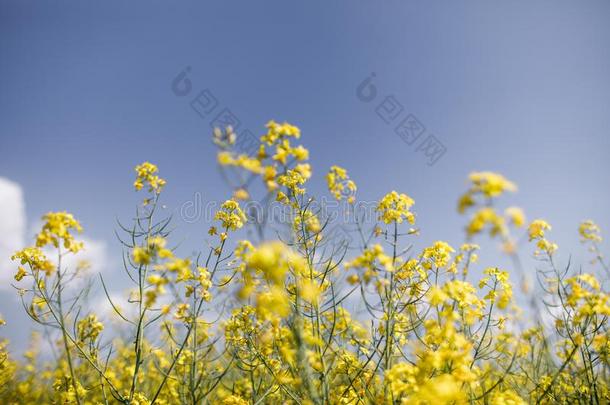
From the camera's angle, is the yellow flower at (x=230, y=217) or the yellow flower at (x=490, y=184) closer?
the yellow flower at (x=490, y=184)

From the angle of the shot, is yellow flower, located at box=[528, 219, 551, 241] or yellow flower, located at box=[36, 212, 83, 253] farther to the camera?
yellow flower, located at box=[528, 219, 551, 241]

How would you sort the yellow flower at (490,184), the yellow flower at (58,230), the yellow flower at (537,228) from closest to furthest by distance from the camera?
the yellow flower at (490,184) < the yellow flower at (58,230) < the yellow flower at (537,228)

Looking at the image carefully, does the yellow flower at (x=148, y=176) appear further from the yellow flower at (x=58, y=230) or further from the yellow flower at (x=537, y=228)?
the yellow flower at (x=537, y=228)

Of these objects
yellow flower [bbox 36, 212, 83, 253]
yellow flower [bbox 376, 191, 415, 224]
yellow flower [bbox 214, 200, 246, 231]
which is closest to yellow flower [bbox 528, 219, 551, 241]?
yellow flower [bbox 376, 191, 415, 224]

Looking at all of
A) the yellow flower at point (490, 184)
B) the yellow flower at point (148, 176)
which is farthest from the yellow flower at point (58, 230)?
the yellow flower at point (490, 184)

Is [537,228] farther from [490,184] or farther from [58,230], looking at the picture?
[58,230]

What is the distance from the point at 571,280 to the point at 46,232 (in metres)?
5.58

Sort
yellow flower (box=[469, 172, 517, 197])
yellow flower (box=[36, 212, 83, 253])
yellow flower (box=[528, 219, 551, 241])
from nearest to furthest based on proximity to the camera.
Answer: yellow flower (box=[469, 172, 517, 197]) → yellow flower (box=[36, 212, 83, 253]) → yellow flower (box=[528, 219, 551, 241])

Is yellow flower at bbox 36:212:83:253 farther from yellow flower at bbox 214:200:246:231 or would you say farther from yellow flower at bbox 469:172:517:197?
yellow flower at bbox 469:172:517:197

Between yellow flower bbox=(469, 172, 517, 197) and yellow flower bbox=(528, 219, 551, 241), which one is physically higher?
yellow flower bbox=(528, 219, 551, 241)

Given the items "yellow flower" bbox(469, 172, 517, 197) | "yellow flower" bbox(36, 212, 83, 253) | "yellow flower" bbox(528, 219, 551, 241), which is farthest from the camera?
"yellow flower" bbox(528, 219, 551, 241)

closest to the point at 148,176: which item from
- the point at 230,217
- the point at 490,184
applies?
the point at 230,217

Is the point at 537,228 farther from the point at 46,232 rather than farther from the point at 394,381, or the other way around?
the point at 46,232

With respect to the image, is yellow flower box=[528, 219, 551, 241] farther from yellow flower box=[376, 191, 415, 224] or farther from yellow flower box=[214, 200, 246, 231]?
yellow flower box=[214, 200, 246, 231]
